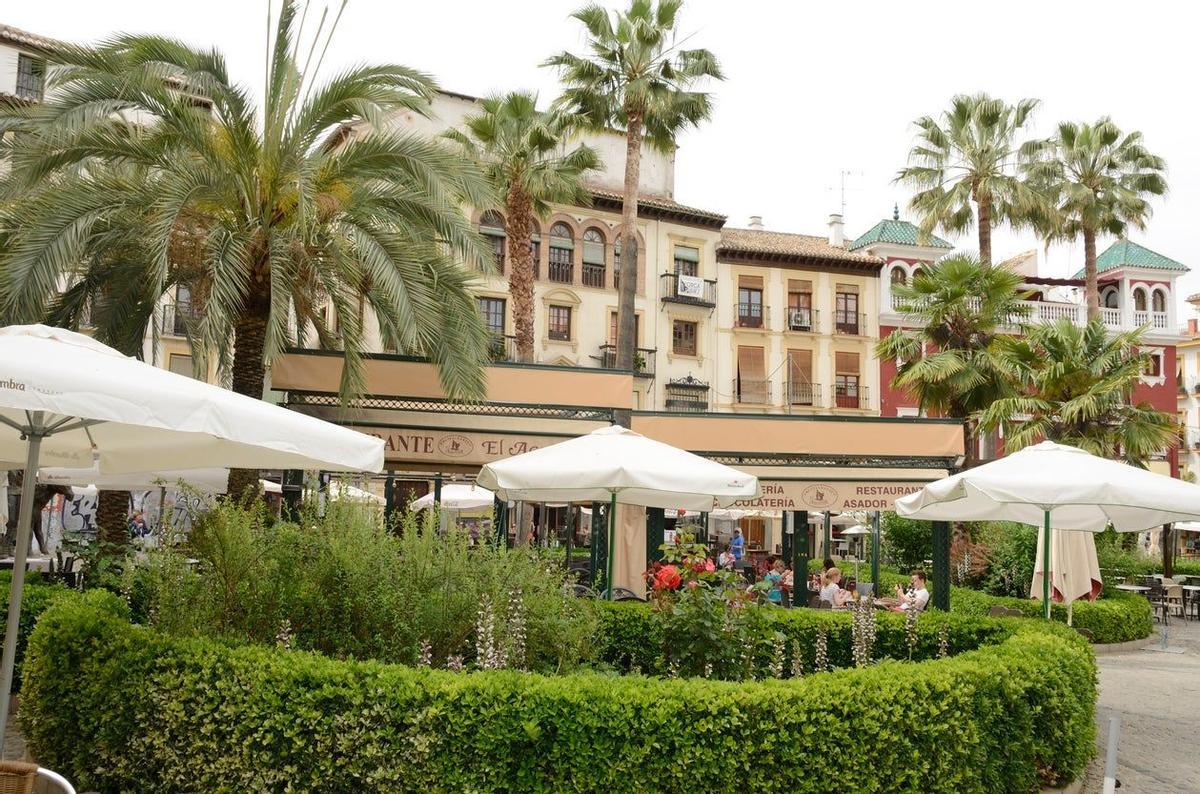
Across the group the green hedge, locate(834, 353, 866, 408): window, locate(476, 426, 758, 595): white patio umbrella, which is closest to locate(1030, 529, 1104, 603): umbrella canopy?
locate(476, 426, 758, 595): white patio umbrella

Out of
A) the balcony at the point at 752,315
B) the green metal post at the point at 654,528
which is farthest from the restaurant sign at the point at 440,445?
the balcony at the point at 752,315

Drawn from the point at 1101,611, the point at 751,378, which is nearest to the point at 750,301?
the point at 751,378

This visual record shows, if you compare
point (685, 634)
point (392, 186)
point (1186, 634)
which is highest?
point (392, 186)

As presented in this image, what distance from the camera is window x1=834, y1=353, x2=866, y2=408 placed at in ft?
134

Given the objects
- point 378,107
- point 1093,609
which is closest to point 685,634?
point 378,107

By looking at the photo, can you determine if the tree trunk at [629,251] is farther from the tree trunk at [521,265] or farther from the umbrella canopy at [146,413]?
the umbrella canopy at [146,413]

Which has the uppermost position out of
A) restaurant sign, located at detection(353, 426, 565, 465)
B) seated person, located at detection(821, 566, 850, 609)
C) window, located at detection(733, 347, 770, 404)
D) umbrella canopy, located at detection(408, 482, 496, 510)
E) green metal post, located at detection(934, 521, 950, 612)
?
window, located at detection(733, 347, 770, 404)

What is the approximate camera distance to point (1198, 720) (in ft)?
32.4

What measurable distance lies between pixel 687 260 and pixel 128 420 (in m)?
35.0

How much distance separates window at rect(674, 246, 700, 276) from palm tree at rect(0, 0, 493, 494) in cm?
2605

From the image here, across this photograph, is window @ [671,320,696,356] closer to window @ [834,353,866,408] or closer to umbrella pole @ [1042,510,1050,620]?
window @ [834,353,866,408]

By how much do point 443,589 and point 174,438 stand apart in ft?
6.40

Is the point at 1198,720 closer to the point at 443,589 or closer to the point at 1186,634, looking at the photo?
the point at 443,589

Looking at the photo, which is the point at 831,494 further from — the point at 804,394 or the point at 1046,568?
the point at 804,394
